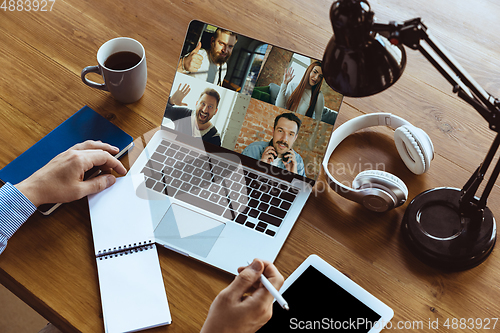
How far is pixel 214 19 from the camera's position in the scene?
43.4 inches

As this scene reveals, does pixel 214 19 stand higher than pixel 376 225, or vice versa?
pixel 214 19

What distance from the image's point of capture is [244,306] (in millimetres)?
636

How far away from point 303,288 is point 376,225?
0.67 feet

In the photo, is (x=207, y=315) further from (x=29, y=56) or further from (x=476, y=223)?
(x=29, y=56)

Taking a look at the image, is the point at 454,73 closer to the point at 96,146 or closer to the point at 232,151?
the point at 232,151

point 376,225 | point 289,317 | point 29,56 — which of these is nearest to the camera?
point 289,317

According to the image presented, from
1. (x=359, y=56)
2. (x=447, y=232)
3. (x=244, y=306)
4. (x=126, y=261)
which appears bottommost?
(x=126, y=261)

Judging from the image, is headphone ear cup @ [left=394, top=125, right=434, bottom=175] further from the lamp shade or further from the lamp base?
the lamp shade

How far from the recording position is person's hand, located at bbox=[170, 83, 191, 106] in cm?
89

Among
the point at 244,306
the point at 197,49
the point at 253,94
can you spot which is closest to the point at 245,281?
the point at 244,306

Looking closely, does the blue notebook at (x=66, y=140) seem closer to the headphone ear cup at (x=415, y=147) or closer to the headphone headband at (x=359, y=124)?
the headphone headband at (x=359, y=124)

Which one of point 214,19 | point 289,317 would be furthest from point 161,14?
point 289,317

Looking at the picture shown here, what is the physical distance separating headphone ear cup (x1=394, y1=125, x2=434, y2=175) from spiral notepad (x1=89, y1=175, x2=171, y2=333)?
0.54 m

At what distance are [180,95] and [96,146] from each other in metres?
0.21
